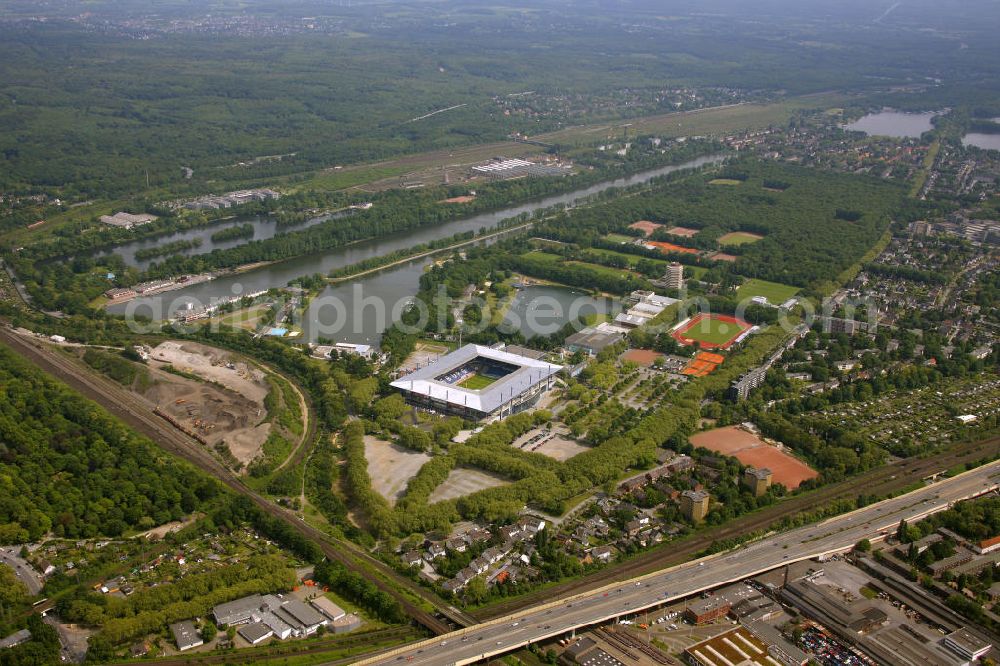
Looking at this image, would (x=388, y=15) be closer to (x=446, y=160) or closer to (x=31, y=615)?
(x=446, y=160)

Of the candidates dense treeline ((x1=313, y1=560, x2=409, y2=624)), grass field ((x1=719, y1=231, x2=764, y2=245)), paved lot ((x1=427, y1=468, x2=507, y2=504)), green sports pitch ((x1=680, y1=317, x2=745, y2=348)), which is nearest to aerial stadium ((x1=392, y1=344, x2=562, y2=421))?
paved lot ((x1=427, y1=468, x2=507, y2=504))

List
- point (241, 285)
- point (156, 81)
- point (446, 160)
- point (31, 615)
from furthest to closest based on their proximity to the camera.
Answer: point (156, 81), point (446, 160), point (241, 285), point (31, 615)

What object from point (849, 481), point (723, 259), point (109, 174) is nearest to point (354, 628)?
point (849, 481)

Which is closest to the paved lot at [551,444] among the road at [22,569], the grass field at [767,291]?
the road at [22,569]

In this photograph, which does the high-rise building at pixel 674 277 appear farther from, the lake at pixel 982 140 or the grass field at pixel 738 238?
the lake at pixel 982 140

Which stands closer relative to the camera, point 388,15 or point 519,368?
point 519,368

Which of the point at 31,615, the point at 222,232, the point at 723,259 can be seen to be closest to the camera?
the point at 31,615

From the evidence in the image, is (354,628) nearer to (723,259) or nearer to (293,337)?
(293,337)
